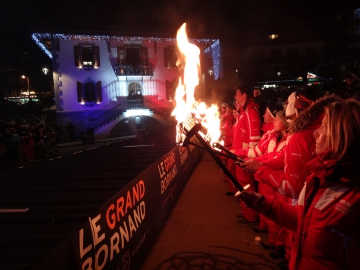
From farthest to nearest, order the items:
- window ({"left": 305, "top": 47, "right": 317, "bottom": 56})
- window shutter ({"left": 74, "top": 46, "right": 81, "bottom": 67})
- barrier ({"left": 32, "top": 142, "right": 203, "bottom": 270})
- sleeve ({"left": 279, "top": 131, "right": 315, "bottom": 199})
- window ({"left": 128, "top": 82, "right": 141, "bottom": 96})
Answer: window ({"left": 305, "top": 47, "right": 317, "bottom": 56}) < window ({"left": 128, "top": 82, "right": 141, "bottom": 96}) < window shutter ({"left": 74, "top": 46, "right": 81, "bottom": 67}) < sleeve ({"left": 279, "top": 131, "right": 315, "bottom": 199}) < barrier ({"left": 32, "top": 142, "right": 203, "bottom": 270})

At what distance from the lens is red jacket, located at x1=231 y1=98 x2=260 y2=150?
5.79 meters

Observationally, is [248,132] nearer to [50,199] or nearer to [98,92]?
[50,199]

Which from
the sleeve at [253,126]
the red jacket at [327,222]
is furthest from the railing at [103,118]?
the red jacket at [327,222]

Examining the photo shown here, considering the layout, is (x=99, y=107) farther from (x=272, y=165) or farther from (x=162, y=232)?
(x=272, y=165)

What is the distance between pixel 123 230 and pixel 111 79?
27.3m

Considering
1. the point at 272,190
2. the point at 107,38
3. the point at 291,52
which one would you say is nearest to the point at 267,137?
the point at 272,190

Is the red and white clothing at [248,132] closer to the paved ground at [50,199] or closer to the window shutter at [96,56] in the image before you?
the paved ground at [50,199]

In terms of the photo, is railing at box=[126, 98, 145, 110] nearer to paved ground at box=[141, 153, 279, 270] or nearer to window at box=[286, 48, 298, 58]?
paved ground at box=[141, 153, 279, 270]

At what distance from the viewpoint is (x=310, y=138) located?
297 centimetres

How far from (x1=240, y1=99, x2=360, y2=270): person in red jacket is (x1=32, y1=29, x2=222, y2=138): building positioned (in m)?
25.7

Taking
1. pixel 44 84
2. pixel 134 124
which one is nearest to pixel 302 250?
pixel 134 124

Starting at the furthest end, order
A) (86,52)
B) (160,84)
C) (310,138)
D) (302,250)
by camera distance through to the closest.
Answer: (160,84) → (86,52) → (310,138) → (302,250)

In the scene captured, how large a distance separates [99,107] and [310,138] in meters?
27.7

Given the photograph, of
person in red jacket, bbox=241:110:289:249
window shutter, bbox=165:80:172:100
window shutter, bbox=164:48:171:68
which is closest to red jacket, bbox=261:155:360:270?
person in red jacket, bbox=241:110:289:249
